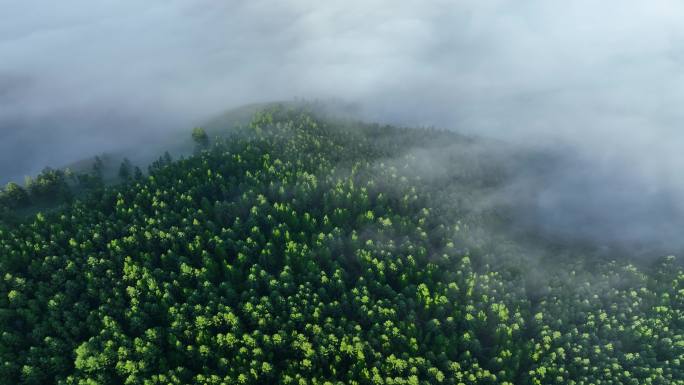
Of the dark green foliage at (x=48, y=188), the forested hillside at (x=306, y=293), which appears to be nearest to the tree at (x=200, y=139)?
the forested hillside at (x=306, y=293)

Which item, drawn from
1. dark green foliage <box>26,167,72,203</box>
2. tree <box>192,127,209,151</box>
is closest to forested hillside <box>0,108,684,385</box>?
dark green foliage <box>26,167,72,203</box>

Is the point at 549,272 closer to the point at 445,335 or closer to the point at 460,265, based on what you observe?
the point at 460,265

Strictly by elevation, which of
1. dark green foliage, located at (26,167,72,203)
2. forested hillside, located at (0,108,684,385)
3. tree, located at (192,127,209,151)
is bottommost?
forested hillside, located at (0,108,684,385)

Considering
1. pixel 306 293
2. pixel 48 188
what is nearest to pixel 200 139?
pixel 48 188

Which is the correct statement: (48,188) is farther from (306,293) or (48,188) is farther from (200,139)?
(306,293)

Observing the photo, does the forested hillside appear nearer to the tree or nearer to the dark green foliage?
the dark green foliage

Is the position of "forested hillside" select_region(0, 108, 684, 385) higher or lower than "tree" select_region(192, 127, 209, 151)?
lower

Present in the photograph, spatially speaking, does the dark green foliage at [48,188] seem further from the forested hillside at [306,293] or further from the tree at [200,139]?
the tree at [200,139]

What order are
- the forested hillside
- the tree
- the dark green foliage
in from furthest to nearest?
the tree, the dark green foliage, the forested hillside
